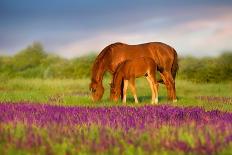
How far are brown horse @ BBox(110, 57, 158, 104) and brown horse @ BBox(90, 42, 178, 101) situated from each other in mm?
1395

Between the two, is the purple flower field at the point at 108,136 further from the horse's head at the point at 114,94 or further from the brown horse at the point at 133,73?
the horse's head at the point at 114,94

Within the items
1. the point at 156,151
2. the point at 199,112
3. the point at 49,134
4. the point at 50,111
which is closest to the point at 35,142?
the point at 49,134

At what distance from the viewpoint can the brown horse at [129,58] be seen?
2173 cm

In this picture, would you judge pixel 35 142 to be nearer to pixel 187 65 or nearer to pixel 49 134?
pixel 49 134

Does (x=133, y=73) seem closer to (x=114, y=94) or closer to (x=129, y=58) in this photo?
(x=114, y=94)

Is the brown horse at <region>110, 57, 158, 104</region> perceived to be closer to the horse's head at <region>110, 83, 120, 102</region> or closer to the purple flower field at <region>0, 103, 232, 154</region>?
the horse's head at <region>110, 83, 120, 102</region>

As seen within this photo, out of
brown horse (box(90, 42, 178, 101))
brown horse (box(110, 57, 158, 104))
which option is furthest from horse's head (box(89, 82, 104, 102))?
brown horse (box(110, 57, 158, 104))

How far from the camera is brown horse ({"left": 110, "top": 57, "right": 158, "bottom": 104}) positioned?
19859mm

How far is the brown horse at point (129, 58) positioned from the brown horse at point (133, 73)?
4.58 feet

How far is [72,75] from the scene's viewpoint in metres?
54.7

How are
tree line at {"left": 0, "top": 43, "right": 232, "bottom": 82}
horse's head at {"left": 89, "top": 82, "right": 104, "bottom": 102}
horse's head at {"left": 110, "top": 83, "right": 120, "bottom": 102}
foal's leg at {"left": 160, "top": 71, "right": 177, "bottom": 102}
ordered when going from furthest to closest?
tree line at {"left": 0, "top": 43, "right": 232, "bottom": 82}, foal's leg at {"left": 160, "top": 71, "right": 177, "bottom": 102}, horse's head at {"left": 89, "top": 82, "right": 104, "bottom": 102}, horse's head at {"left": 110, "top": 83, "right": 120, "bottom": 102}

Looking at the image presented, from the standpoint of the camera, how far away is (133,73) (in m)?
19.9

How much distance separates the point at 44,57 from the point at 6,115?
198 feet

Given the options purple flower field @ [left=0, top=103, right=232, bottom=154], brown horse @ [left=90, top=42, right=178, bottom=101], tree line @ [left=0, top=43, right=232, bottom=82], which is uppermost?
brown horse @ [left=90, top=42, right=178, bottom=101]
